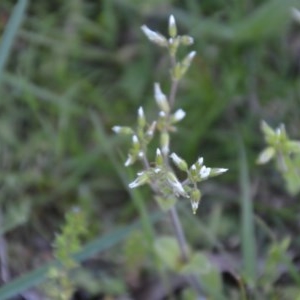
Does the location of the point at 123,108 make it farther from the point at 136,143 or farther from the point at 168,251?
the point at 136,143

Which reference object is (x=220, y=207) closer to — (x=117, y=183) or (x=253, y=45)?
(x=117, y=183)

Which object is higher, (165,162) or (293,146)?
(165,162)

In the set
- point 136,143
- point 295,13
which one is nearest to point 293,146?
point 136,143

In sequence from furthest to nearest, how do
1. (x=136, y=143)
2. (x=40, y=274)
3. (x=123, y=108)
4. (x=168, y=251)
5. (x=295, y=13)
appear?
(x=123, y=108) → (x=295, y=13) → (x=168, y=251) → (x=40, y=274) → (x=136, y=143)

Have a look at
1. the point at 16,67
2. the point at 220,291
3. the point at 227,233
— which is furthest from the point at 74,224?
the point at 16,67

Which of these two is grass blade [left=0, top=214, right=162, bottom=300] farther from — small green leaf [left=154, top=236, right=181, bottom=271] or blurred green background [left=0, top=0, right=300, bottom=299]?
blurred green background [left=0, top=0, right=300, bottom=299]

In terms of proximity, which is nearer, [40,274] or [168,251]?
[40,274]

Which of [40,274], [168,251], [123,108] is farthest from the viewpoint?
[123,108]

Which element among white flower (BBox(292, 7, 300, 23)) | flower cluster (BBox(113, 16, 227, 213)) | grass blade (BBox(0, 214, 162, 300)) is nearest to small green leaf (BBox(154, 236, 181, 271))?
grass blade (BBox(0, 214, 162, 300))
